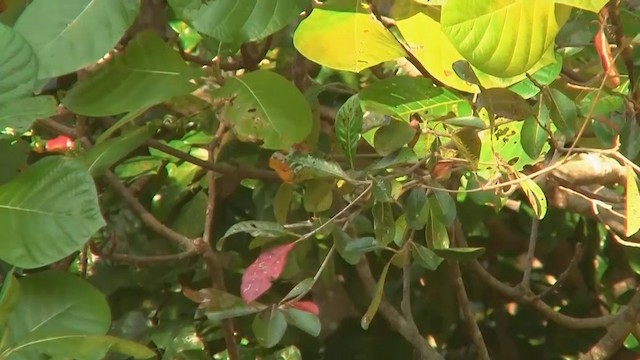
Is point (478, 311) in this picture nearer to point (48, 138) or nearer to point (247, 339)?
point (247, 339)

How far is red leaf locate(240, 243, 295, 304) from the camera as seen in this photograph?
793 millimetres

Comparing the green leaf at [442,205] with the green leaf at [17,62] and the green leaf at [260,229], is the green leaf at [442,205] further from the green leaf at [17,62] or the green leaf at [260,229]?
the green leaf at [17,62]

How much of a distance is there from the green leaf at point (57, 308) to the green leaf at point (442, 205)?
325 millimetres

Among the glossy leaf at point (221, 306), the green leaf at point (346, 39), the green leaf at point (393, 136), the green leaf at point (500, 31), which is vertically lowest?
the glossy leaf at point (221, 306)

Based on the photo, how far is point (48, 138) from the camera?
1.13 metres

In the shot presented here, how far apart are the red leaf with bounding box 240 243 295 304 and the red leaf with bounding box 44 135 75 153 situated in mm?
Answer: 300

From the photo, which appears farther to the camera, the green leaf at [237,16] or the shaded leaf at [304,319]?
the shaded leaf at [304,319]

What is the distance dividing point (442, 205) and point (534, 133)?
0.13 meters

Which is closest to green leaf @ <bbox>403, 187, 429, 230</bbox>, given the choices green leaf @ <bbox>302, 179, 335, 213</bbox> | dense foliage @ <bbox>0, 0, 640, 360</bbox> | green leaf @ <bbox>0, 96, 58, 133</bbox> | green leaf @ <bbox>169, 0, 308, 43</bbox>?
dense foliage @ <bbox>0, 0, 640, 360</bbox>

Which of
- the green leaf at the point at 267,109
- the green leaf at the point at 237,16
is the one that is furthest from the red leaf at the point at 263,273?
the green leaf at the point at 237,16

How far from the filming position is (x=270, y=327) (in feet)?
2.65

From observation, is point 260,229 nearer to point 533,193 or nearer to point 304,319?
point 304,319

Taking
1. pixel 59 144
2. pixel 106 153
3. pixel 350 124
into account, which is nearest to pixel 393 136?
pixel 350 124

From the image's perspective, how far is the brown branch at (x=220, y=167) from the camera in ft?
3.10
